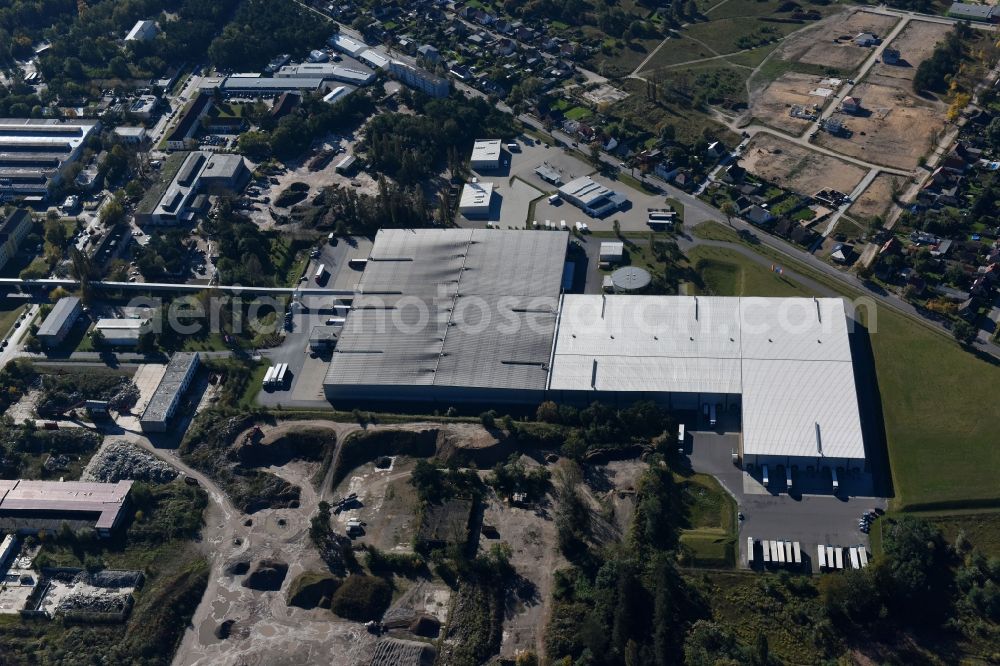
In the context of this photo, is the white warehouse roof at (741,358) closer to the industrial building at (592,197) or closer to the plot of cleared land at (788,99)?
the industrial building at (592,197)

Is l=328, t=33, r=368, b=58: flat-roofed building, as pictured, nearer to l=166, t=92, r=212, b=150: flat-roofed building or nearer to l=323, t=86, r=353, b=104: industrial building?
l=323, t=86, r=353, b=104: industrial building

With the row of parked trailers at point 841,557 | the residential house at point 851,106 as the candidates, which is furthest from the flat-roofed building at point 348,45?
the row of parked trailers at point 841,557

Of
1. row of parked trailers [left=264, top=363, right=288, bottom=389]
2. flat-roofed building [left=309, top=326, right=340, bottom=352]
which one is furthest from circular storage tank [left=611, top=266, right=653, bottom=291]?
row of parked trailers [left=264, top=363, right=288, bottom=389]

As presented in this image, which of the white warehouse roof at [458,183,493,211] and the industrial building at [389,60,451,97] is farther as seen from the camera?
the industrial building at [389,60,451,97]

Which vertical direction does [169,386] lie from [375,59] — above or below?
below

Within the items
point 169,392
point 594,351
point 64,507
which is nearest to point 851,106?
point 594,351

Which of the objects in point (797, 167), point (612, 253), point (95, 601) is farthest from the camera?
point (797, 167)

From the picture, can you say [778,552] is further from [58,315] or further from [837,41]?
[837,41]
